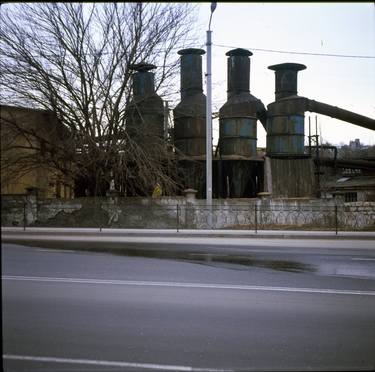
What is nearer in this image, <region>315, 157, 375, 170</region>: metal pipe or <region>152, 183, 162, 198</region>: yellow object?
<region>152, 183, 162, 198</region>: yellow object

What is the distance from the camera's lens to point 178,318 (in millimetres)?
5852

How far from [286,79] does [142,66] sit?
1015cm

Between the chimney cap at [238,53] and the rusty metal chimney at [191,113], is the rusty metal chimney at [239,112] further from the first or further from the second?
the rusty metal chimney at [191,113]

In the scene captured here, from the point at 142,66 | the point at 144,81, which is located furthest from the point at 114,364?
the point at 144,81

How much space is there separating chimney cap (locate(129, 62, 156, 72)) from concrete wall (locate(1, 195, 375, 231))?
6.08 metres

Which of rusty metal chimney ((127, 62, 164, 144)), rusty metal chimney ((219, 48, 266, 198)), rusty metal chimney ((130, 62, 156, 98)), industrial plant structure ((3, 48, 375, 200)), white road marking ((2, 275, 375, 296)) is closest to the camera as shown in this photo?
white road marking ((2, 275, 375, 296))

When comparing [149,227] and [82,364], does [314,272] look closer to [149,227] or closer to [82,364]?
[82,364]

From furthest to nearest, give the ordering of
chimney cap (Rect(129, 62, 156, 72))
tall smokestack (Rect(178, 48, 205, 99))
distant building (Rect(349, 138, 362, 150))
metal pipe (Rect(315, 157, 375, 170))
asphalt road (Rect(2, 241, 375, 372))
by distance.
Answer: distant building (Rect(349, 138, 362, 150)), metal pipe (Rect(315, 157, 375, 170)), tall smokestack (Rect(178, 48, 205, 99)), chimney cap (Rect(129, 62, 156, 72)), asphalt road (Rect(2, 241, 375, 372))

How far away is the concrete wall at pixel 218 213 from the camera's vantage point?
892 inches

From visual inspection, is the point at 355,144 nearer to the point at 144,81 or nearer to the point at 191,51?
the point at 191,51

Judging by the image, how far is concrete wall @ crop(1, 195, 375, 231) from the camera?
22656 millimetres

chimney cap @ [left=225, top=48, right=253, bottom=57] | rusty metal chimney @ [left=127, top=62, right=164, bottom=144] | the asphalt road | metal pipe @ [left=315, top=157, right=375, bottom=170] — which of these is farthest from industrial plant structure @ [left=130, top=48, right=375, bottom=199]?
the asphalt road

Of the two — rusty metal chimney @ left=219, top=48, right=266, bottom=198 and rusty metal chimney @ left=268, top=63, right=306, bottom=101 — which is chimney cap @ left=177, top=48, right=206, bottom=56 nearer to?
rusty metal chimney @ left=219, top=48, right=266, bottom=198

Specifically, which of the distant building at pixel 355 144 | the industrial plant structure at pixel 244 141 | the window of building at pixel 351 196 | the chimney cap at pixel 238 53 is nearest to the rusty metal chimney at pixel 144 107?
the industrial plant structure at pixel 244 141
